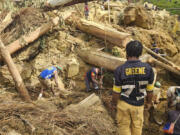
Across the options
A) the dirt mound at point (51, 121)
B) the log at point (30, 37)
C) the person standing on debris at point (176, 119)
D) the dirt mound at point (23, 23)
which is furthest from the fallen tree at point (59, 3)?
the person standing on debris at point (176, 119)

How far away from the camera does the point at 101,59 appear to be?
5309 mm

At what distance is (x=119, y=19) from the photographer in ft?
29.0

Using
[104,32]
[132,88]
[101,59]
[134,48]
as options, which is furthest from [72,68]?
[134,48]

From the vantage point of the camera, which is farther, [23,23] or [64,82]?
[23,23]

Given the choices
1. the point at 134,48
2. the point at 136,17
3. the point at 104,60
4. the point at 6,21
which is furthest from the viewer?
the point at 136,17

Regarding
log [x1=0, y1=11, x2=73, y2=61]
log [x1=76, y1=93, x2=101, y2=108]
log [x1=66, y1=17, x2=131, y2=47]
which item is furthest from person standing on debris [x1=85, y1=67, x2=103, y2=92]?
log [x1=0, y1=11, x2=73, y2=61]

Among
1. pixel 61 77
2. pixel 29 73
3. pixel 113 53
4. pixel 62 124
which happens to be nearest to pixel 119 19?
pixel 113 53

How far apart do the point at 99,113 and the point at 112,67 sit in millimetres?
2086

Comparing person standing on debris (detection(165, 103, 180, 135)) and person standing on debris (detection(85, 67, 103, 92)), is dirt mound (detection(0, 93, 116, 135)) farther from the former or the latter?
person standing on debris (detection(85, 67, 103, 92))

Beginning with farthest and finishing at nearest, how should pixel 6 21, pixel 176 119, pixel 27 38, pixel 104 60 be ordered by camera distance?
pixel 6 21, pixel 27 38, pixel 104 60, pixel 176 119

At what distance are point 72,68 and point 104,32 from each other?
186cm

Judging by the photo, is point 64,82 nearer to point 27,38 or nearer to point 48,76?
point 48,76

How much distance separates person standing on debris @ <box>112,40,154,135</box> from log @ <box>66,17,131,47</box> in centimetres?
333

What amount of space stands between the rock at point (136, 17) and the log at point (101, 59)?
4.21 metres
